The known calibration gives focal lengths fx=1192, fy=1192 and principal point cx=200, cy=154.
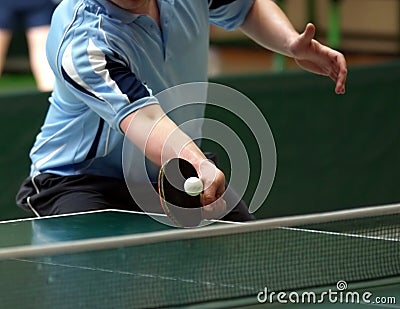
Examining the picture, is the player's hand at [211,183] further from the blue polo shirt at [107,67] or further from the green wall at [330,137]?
the green wall at [330,137]

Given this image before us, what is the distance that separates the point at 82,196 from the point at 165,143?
1.29 feet

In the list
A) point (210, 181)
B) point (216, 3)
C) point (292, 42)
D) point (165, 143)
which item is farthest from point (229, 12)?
point (210, 181)

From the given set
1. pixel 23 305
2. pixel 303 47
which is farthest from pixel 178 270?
pixel 303 47

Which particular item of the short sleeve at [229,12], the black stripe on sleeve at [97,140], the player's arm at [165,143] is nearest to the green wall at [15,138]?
the short sleeve at [229,12]

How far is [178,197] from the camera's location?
2355 millimetres

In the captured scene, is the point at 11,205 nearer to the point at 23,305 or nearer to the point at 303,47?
the point at 303,47

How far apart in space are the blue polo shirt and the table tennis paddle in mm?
129

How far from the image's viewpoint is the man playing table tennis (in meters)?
2.17

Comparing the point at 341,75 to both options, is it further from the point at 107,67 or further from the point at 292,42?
the point at 107,67

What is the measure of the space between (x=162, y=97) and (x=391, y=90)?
82.2 inches

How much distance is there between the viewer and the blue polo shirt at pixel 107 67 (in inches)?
86.9

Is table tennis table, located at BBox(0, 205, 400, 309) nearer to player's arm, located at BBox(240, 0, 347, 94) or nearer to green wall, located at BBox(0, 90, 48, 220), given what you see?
player's arm, located at BBox(240, 0, 347, 94)

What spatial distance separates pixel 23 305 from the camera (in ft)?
6.02

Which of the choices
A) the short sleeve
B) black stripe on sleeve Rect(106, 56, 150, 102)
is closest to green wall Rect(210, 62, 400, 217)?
the short sleeve
